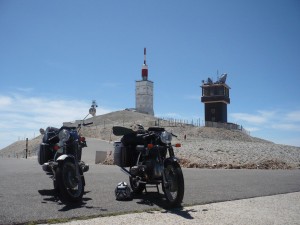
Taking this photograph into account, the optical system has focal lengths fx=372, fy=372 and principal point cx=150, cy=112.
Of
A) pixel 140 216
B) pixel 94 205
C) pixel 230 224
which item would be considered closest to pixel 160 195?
pixel 94 205

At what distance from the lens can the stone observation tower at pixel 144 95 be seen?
11356 cm

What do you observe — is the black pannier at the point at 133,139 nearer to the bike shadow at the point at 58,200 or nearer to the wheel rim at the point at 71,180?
the wheel rim at the point at 71,180

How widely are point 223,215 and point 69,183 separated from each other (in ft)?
10.3

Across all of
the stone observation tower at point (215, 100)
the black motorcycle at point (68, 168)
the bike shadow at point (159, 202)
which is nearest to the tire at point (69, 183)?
the black motorcycle at point (68, 168)

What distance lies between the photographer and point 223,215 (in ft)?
19.6

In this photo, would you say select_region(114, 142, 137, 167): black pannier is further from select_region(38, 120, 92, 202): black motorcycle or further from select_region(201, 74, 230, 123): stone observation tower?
select_region(201, 74, 230, 123): stone observation tower

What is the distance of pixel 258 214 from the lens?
6.13 meters

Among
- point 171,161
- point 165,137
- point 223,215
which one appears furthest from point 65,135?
point 223,215

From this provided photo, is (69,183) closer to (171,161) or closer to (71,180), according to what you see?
(71,180)

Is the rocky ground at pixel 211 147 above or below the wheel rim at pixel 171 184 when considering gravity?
above

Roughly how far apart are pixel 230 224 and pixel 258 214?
38.8 inches

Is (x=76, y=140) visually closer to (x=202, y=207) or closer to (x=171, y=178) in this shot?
(x=171, y=178)

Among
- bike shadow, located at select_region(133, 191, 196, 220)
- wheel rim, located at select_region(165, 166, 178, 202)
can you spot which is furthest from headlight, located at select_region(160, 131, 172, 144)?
bike shadow, located at select_region(133, 191, 196, 220)

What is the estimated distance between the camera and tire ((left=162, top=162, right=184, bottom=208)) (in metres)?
6.66
